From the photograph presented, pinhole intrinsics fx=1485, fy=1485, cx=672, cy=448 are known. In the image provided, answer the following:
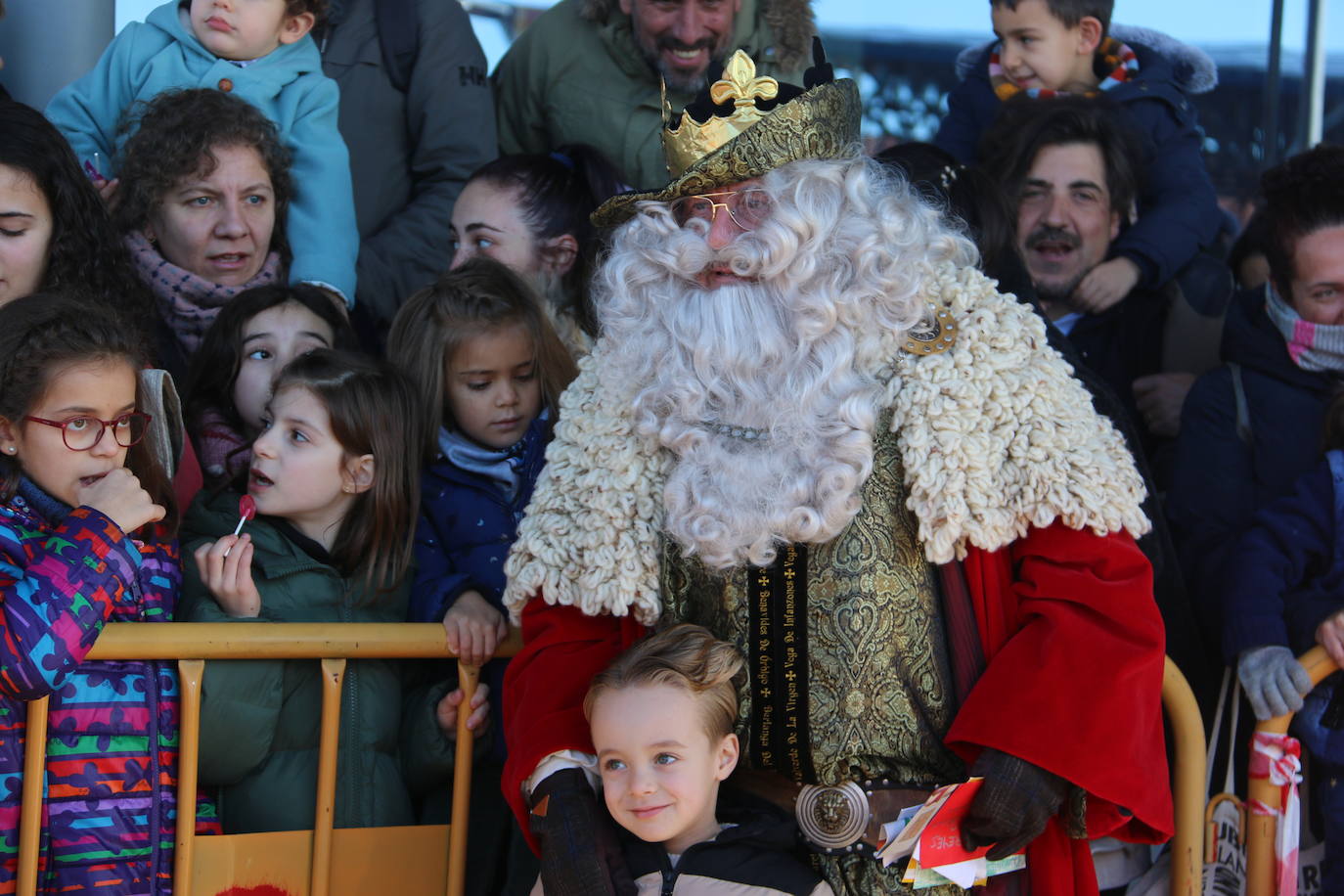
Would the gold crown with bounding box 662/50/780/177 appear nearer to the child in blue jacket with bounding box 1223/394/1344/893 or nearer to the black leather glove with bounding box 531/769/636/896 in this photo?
the black leather glove with bounding box 531/769/636/896

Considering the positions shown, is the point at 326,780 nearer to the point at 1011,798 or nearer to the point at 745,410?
the point at 745,410

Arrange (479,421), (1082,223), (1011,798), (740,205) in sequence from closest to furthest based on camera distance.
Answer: (1011,798)
(740,205)
(479,421)
(1082,223)

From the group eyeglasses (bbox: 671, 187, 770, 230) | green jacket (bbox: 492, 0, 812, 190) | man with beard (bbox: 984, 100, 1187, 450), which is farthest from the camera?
green jacket (bbox: 492, 0, 812, 190)

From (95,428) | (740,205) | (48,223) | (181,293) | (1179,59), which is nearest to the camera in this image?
(740,205)

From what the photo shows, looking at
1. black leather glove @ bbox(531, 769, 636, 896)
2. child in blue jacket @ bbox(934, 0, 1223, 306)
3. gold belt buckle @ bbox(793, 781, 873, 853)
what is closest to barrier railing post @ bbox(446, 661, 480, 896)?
black leather glove @ bbox(531, 769, 636, 896)

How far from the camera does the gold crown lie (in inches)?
107

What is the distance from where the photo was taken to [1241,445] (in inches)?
152

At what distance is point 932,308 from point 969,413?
23 centimetres

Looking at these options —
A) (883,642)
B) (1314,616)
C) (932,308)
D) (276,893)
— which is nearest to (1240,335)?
(1314,616)

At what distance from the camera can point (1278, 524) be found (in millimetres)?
3498

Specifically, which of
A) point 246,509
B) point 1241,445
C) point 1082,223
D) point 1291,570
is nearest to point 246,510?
point 246,509

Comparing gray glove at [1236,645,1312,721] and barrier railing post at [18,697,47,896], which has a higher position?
gray glove at [1236,645,1312,721]

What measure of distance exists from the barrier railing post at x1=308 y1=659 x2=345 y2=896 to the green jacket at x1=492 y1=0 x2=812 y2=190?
234cm

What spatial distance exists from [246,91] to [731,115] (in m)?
2.16
